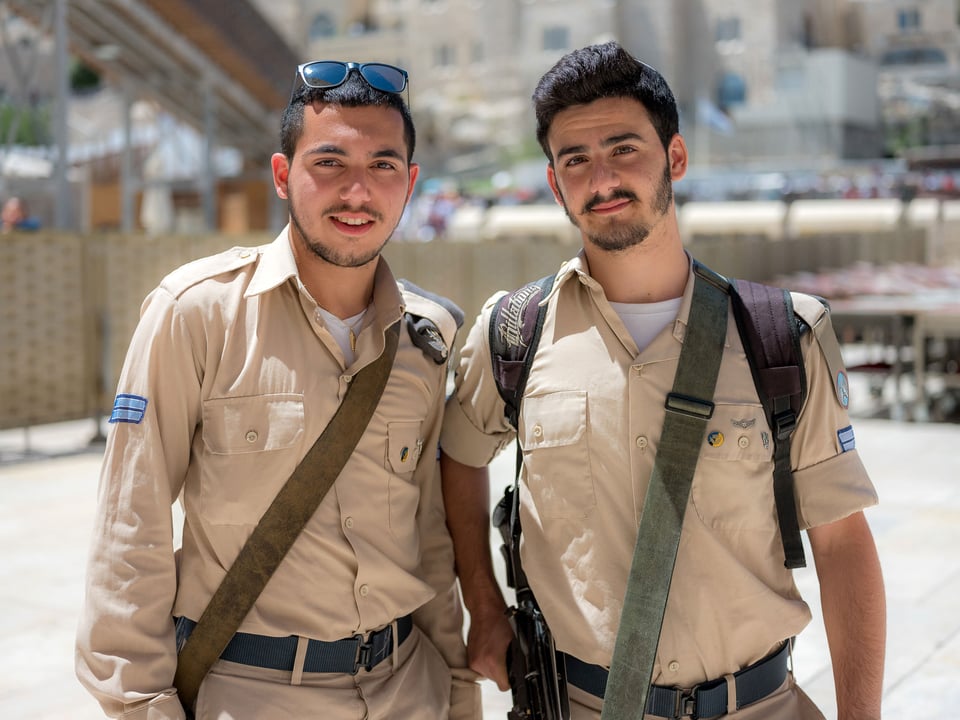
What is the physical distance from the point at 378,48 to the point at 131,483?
90.3m

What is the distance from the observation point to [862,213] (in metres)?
25.8

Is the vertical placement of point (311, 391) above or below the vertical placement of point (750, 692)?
above

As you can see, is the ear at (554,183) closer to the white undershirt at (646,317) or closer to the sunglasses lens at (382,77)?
the white undershirt at (646,317)

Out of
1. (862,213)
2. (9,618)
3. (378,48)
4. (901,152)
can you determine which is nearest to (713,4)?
(901,152)

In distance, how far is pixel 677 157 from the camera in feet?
9.34

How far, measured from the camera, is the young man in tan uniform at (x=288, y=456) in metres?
2.52

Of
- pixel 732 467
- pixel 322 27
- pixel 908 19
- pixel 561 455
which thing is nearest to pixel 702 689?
pixel 732 467

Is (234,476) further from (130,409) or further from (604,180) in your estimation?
(604,180)

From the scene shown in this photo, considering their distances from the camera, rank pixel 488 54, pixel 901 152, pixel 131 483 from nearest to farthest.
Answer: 1. pixel 131 483
2. pixel 901 152
3. pixel 488 54

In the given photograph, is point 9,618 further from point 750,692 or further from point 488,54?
point 488,54

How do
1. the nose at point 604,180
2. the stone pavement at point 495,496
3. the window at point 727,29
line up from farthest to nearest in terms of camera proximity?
the window at point 727,29 < the stone pavement at point 495,496 < the nose at point 604,180

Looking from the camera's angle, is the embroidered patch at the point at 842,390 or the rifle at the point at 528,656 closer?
the embroidered patch at the point at 842,390

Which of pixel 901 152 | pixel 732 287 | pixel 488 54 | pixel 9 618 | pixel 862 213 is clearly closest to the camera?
pixel 732 287

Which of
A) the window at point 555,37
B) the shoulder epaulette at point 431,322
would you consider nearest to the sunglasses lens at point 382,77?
the shoulder epaulette at point 431,322
